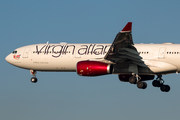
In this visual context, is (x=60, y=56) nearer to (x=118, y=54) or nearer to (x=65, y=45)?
(x=65, y=45)

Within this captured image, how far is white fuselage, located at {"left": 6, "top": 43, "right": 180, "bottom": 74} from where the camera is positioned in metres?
35.7

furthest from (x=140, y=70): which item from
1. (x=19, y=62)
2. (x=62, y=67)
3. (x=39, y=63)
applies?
(x=19, y=62)

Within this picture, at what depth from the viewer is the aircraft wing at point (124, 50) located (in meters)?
30.9

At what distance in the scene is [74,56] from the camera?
38.3m

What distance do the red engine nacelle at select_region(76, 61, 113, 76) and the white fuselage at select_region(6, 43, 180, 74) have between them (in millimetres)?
2122

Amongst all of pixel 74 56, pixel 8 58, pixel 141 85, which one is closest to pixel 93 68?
pixel 74 56

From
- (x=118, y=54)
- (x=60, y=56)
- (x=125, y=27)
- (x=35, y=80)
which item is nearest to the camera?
(x=125, y=27)

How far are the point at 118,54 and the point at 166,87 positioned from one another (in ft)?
25.3

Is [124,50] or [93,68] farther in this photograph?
[93,68]

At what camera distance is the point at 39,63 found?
131 ft

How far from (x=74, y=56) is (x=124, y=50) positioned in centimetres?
660

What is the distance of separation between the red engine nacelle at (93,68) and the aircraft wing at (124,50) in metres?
0.92

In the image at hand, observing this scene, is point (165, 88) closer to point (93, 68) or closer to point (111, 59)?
point (111, 59)

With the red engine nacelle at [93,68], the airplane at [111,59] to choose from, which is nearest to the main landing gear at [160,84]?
the airplane at [111,59]
